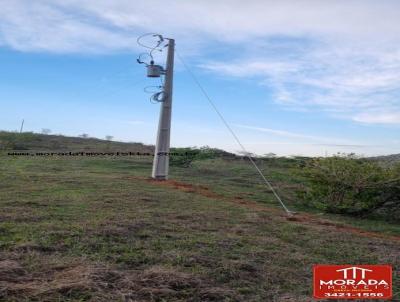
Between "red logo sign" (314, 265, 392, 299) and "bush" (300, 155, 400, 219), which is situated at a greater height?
"bush" (300, 155, 400, 219)

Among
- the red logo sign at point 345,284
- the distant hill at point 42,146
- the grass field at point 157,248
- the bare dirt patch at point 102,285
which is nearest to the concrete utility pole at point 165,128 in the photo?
the grass field at point 157,248

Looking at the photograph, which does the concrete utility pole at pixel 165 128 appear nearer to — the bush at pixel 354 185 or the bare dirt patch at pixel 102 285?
the bush at pixel 354 185

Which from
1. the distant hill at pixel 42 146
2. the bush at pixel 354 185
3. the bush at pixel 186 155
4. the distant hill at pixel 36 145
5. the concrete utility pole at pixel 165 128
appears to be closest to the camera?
the bush at pixel 354 185

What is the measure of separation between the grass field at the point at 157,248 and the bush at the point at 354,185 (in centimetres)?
123

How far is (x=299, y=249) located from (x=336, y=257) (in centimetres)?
46

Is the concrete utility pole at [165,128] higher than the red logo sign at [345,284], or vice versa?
the concrete utility pole at [165,128]

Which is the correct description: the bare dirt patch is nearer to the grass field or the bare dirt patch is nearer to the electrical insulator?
the grass field

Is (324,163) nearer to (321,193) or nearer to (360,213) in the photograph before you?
(321,193)

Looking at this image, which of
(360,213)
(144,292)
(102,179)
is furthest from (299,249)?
(102,179)

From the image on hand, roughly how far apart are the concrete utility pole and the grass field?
395 centimetres

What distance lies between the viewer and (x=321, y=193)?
11484 millimetres

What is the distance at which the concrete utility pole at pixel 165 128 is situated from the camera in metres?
13.7

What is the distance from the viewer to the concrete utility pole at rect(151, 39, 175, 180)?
1370 centimetres

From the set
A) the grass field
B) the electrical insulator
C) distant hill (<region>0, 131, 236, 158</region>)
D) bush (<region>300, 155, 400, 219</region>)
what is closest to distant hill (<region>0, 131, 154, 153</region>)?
distant hill (<region>0, 131, 236, 158</region>)
